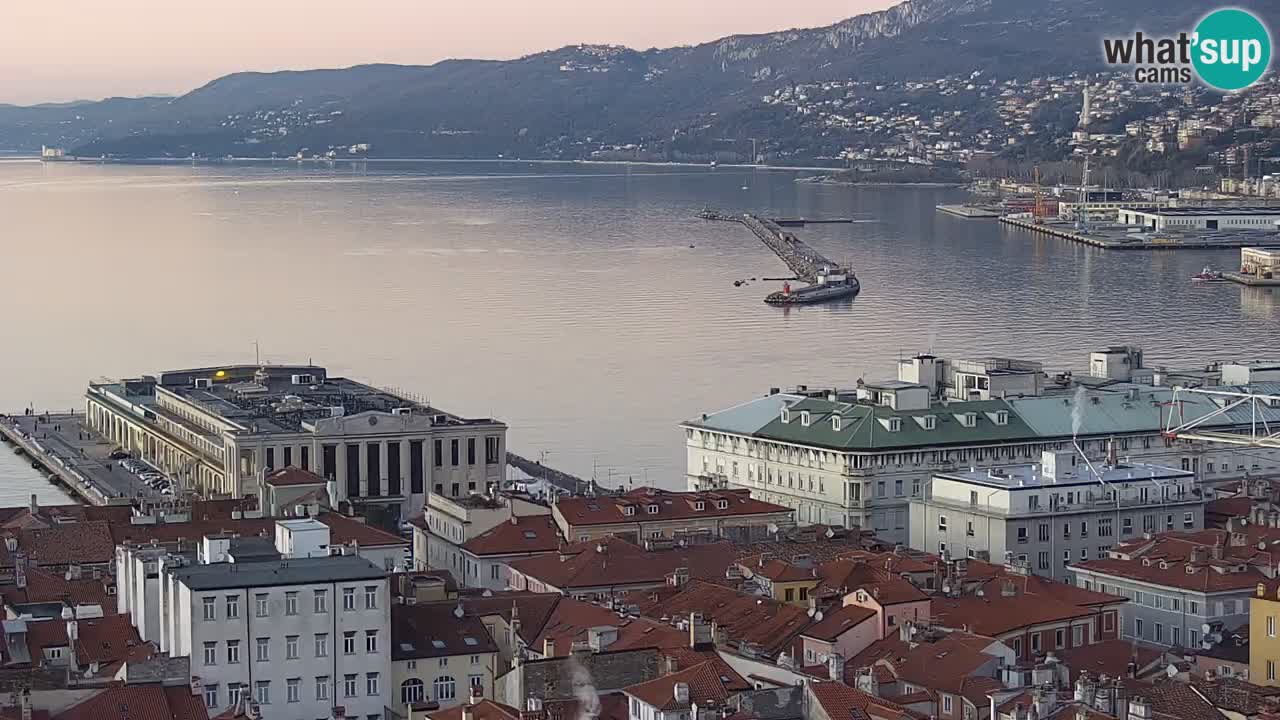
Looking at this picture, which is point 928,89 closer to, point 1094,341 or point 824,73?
point 824,73

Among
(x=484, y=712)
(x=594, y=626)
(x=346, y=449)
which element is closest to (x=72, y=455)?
(x=346, y=449)

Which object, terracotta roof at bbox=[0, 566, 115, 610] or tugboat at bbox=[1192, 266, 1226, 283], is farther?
tugboat at bbox=[1192, 266, 1226, 283]

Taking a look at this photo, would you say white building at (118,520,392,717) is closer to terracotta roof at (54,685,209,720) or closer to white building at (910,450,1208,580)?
terracotta roof at (54,685,209,720)

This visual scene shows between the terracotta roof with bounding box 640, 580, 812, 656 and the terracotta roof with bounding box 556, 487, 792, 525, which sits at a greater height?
the terracotta roof with bounding box 640, 580, 812, 656

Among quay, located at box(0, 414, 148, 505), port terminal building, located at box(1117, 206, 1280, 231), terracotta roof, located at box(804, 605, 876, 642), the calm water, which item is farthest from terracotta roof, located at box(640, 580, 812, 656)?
port terminal building, located at box(1117, 206, 1280, 231)

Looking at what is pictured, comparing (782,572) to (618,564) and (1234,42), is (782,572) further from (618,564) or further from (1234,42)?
(1234,42)

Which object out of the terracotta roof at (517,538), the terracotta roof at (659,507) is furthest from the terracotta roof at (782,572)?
the terracotta roof at (659,507)

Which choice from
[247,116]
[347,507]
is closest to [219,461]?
[347,507]

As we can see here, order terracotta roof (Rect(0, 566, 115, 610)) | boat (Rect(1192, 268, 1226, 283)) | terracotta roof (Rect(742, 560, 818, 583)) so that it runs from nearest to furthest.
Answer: terracotta roof (Rect(0, 566, 115, 610)) → terracotta roof (Rect(742, 560, 818, 583)) → boat (Rect(1192, 268, 1226, 283))

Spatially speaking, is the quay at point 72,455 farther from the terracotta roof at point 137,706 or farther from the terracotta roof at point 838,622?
the terracotta roof at point 137,706
